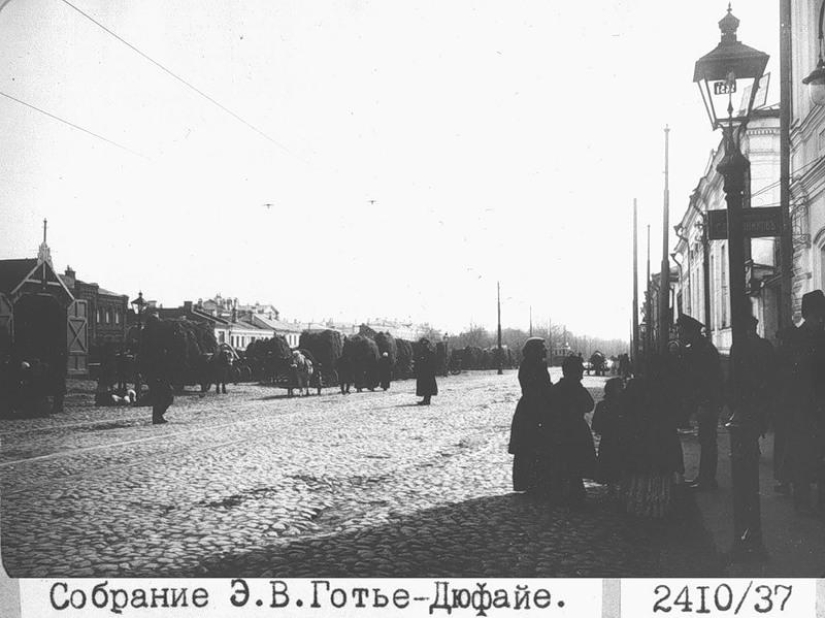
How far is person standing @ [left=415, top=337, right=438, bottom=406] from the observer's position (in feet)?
53.1

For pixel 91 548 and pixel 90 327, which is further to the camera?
pixel 90 327

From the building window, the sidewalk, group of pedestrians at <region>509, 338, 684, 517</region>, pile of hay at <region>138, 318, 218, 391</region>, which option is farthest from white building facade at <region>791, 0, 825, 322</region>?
pile of hay at <region>138, 318, 218, 391</region>

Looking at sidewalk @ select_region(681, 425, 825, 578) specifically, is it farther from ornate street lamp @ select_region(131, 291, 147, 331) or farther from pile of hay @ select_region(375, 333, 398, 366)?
pile of hay @ select_region(375, 333, 398, 366)

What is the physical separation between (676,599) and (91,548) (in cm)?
397

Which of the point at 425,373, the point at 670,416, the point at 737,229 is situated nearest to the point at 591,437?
the point at 670,416

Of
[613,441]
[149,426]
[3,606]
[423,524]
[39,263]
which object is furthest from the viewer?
[149,426]

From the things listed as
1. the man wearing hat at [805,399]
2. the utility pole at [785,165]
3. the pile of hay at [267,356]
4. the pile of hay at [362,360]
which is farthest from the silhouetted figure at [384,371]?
the man wearing hat at [805,399]

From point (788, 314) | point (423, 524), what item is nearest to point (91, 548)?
point (423, 524)

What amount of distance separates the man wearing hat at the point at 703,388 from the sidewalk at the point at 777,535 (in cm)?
35

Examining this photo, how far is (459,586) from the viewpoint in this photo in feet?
13.0

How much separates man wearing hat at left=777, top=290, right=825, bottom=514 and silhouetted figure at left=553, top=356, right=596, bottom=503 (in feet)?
4.92

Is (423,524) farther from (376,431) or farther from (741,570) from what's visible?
(376,431)

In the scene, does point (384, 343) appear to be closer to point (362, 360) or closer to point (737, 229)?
point (362, 360)

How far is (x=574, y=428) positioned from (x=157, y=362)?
8.02 m
